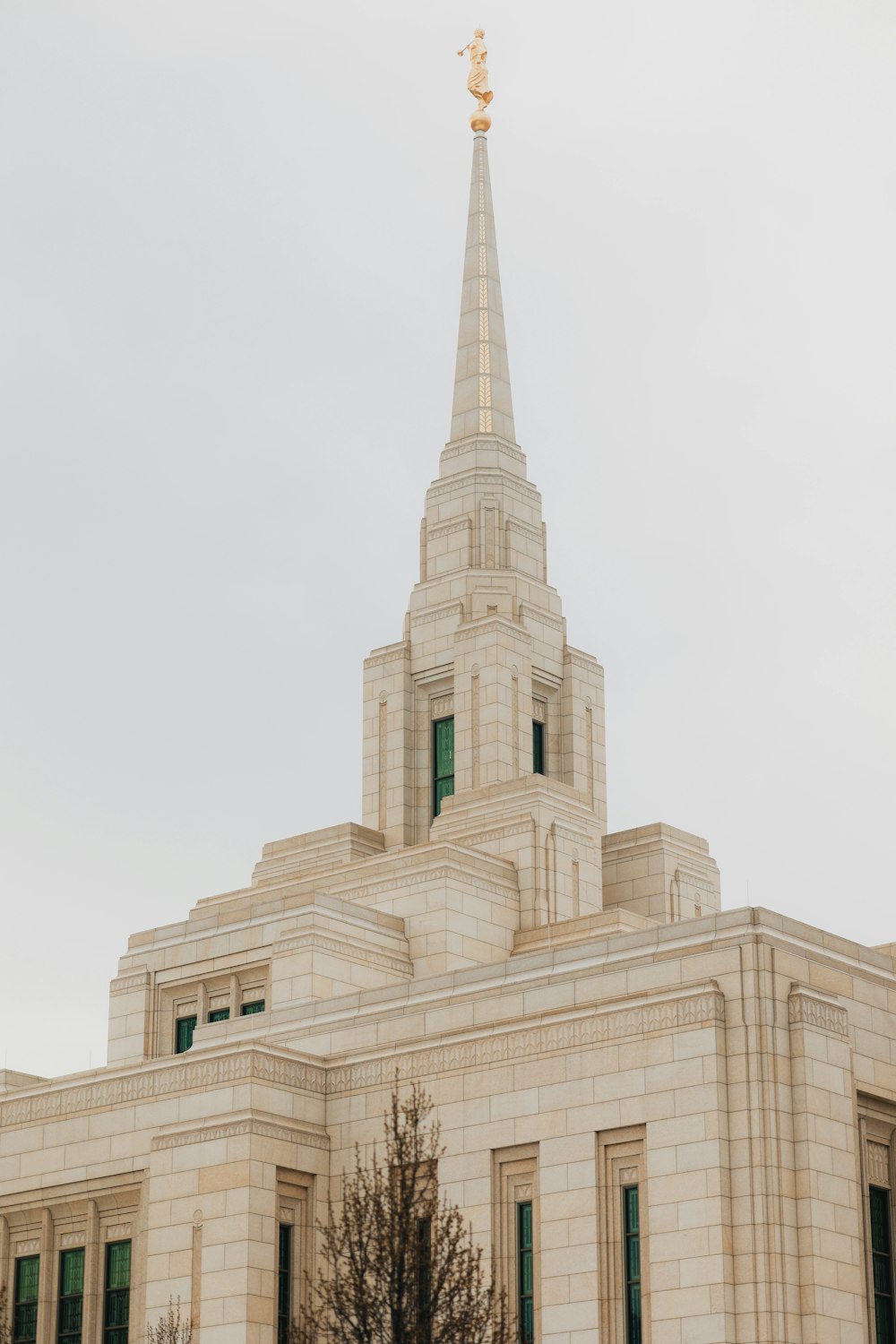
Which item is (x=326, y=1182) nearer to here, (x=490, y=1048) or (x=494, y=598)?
(x=490, y=1048)

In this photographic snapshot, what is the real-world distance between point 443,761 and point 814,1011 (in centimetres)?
2373

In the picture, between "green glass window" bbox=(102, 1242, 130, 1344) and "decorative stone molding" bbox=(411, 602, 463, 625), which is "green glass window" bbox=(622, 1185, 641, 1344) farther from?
"decorative stone molding" bbox=(411, 602, 463, 625)

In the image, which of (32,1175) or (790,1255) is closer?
(790,1255)

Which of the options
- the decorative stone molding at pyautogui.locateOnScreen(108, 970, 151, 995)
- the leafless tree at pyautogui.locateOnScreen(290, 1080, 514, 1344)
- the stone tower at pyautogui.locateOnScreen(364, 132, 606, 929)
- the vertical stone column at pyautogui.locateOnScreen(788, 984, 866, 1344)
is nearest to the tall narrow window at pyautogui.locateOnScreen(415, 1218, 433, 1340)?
the leafless tree at pyautogui.locateOnScreen(290, 1080, 514, 1344)

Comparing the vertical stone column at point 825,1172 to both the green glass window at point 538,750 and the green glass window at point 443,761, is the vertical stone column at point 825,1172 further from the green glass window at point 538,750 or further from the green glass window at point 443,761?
the green glass window at point 538,750

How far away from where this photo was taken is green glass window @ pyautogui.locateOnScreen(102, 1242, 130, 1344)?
155ft

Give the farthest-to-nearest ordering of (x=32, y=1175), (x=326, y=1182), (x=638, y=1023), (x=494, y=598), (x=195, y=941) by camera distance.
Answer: (x=494, y=598)
(x=195, y=941)
(x=32, y=1175)
(x=326, y=1182)
(x=638, y=1023)

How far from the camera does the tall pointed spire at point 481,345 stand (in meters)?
68.7

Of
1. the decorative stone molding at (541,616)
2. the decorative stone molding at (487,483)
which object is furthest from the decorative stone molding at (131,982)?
the decorative stone molding at (487,483)

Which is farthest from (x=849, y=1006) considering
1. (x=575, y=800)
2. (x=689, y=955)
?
(x=575, y=800)

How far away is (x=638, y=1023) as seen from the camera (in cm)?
4238

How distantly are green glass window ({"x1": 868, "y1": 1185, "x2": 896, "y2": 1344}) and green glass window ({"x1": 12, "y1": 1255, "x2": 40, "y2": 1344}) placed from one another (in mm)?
17678

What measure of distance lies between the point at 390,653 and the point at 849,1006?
2463cm

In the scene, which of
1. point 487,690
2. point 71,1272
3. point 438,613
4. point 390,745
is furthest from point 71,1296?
point 438,613
